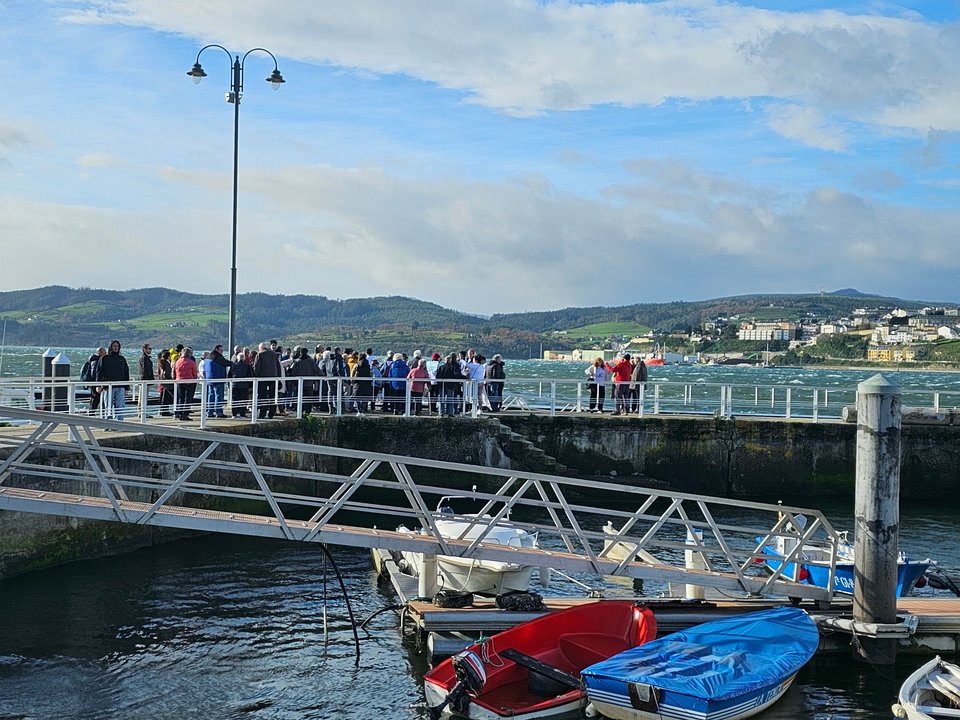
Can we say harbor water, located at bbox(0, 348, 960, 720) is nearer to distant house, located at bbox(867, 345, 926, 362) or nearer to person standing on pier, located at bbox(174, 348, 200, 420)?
person standing on pier, located at bbox(174, 348, 200, 420)

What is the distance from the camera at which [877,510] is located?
1284 cm

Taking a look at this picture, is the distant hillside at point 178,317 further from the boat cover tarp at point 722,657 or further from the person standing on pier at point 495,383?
the boat cover tarp at point 722,657

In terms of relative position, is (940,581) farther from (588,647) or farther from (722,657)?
(588,647)

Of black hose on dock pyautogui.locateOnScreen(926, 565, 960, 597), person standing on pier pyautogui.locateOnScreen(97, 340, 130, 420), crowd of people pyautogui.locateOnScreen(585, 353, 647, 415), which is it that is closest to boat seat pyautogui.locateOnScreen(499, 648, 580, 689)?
black hose on dock pyautogui.locateOnScreen(926, 565, 960, 597)

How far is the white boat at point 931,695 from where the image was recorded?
10.7m

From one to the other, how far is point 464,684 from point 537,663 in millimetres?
860

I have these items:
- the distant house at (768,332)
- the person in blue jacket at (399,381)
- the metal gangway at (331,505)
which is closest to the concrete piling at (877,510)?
the metal gangway at (331,505)

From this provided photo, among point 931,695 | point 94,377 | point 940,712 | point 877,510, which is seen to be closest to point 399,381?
point 94,377

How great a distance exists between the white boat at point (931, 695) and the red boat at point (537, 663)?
2872 millimetres

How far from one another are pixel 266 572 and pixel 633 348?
129m

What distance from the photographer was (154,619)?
14664 mm

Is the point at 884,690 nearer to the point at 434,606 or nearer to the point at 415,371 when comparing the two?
the point at 434,606

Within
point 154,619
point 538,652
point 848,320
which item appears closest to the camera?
point 538,652

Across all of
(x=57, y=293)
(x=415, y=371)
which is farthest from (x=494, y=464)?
(x=57, y=293)
